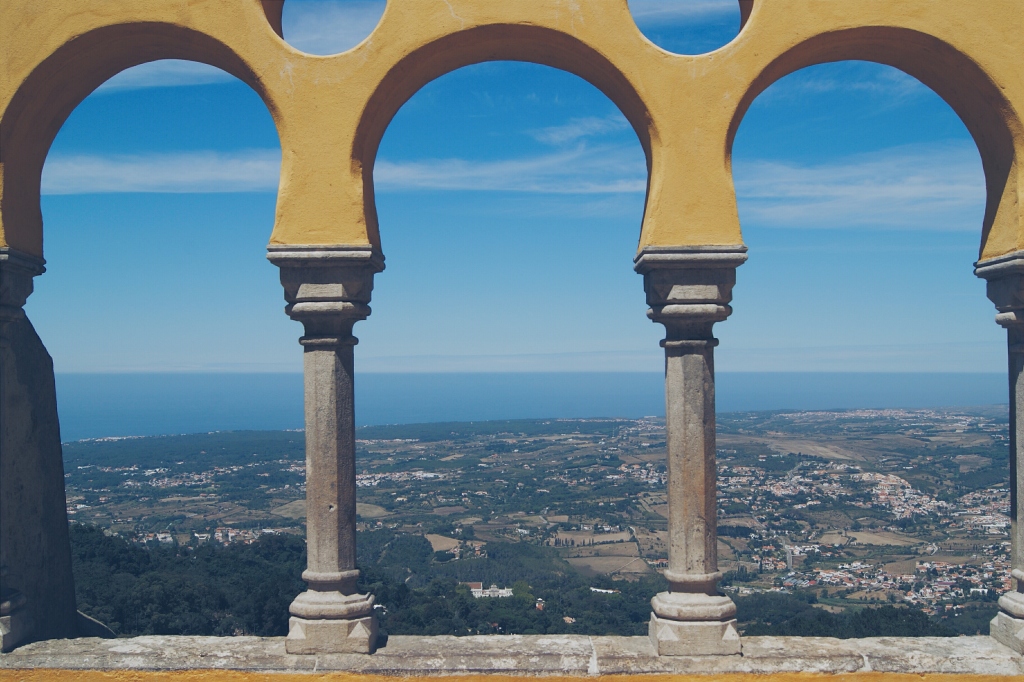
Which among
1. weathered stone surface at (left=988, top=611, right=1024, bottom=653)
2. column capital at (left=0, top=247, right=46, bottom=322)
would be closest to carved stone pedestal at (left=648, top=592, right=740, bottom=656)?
weathered stone surface at (left=988, top=611, right=1024, bottom=653)

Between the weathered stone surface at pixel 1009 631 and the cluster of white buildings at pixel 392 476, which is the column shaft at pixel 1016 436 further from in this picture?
the cluster of white buildings at pixel 392 476

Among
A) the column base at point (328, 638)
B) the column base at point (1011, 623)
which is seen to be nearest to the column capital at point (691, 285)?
the column base at point (1011, 623)

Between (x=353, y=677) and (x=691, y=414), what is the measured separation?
2202mm

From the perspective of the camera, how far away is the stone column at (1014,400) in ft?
14.2

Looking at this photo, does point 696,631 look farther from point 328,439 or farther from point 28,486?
point 28,486

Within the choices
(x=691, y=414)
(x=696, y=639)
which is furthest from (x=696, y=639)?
(x=691, y=414)

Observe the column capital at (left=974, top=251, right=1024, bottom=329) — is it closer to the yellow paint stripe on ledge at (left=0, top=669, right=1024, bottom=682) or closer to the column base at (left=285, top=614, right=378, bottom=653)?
the yellow paint stripe on ledge at (left=0, top=669, right=1024, bottom=682)

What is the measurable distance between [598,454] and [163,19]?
127 ft

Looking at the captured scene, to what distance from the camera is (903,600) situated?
15773mm

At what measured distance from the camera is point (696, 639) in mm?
4223

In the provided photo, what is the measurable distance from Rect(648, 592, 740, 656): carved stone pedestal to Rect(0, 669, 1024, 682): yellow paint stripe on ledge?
0.13m

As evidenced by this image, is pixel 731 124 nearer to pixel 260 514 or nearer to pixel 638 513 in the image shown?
pixel 260 514

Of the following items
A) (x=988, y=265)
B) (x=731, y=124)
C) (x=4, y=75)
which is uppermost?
(x=4, y=75)

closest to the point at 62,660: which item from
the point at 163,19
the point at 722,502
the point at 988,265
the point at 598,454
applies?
the point at 163,19
